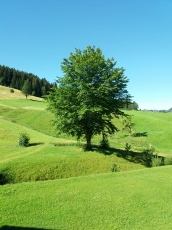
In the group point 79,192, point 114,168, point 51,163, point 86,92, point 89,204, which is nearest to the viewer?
point 89,204

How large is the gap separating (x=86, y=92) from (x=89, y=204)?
1539cm

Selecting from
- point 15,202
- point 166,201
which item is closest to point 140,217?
point 166,201

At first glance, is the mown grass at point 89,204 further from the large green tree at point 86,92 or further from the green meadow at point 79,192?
the large green tree at point 86,92

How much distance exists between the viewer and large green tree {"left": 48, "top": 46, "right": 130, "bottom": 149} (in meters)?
25.5

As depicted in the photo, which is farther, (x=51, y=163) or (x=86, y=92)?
(x=86, y=92)

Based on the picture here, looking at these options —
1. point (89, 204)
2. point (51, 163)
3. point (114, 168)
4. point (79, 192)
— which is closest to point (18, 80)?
point (51, 163)

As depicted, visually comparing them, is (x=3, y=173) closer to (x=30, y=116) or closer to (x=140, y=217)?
(x=140, y=217)

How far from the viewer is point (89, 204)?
1258cm

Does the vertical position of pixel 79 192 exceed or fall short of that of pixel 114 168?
it exceeds it

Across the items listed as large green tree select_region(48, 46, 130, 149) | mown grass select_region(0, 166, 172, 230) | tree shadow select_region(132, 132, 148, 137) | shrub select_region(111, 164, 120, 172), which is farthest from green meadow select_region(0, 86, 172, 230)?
tree shadow select_region(132, 132, 148, 137)

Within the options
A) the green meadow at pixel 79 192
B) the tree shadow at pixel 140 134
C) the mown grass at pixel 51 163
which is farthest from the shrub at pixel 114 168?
the tree shadow at pixel 140 134

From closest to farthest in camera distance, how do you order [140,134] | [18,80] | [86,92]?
[86,92] → [140,134] → [18,80]

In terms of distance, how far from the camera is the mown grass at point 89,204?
10820 millimetres

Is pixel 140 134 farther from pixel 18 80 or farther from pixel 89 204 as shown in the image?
pixel 18 80
